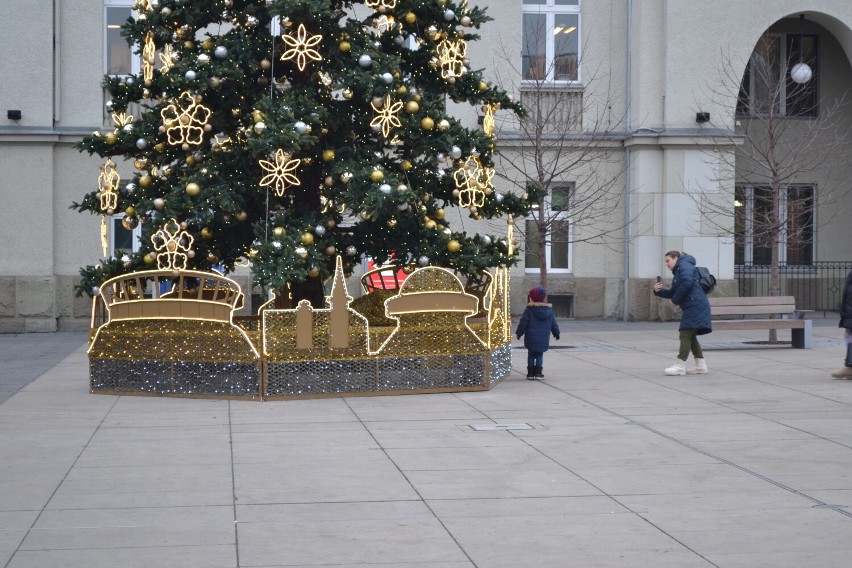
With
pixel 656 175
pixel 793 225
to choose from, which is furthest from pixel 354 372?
pixel 793 225

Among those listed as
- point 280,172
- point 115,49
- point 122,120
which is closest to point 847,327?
point 280,172

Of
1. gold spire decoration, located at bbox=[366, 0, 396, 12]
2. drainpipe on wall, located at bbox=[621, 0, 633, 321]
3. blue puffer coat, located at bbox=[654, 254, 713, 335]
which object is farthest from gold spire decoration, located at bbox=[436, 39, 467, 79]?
drainpipe on wall, located at bbox=[621, 0, 633, 321]

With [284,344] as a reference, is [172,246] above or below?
above

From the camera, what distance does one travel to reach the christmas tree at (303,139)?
13867 millimetres

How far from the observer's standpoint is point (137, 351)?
44.5 feet

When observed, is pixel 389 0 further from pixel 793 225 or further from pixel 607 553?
pixel 793 225

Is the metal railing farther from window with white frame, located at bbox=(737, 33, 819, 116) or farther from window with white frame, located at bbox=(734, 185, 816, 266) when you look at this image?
window with white frame, located at bbox=(737, 33, 819, 116)

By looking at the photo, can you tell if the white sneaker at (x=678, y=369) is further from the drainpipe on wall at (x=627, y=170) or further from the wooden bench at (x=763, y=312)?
the drainpipe on wall at (x=627, y=170)

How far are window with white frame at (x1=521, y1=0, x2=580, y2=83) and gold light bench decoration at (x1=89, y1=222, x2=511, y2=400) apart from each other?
479 inches

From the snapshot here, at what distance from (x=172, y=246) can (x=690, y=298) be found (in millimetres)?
6492

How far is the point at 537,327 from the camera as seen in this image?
15086mm

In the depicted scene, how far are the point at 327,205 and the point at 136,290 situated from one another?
2451 millimetres

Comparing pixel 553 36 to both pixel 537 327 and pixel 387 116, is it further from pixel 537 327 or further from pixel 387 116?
pixel 387 116

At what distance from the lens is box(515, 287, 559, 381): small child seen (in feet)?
49.3
